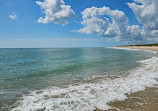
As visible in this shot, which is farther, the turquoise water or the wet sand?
the turquoise water

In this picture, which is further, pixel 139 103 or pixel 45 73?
pixel 45 73

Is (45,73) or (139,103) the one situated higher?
(139,103)

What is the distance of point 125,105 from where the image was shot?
7.67 meters

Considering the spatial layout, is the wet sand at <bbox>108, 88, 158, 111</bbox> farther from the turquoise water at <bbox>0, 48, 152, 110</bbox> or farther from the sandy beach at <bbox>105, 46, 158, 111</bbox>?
the turquoise water at <bbox>0, 48, 152, 110</bbox>

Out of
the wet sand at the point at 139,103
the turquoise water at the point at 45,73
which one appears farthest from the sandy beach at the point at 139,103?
the turquoise water at the point at 45,73

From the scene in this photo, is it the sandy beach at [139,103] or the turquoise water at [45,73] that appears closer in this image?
the sandy beach at [139,103]

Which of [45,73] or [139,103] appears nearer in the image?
[139,103]

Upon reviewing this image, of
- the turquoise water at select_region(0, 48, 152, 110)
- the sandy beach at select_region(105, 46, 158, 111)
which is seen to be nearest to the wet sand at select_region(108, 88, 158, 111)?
the sandy beach at select_region(105, 46, 158, 111)

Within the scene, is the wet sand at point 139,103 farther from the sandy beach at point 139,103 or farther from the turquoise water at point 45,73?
the turquoise water at point 45,73

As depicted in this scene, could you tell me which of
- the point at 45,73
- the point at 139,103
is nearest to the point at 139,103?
the point at 139,103

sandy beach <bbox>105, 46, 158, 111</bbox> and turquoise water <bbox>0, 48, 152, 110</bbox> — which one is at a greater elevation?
sandy beach <bbox>105, 46, 158, 111</bbox>

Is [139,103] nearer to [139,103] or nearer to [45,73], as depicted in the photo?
[139,103]

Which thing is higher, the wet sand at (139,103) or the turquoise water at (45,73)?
the wet sand at (139,103)

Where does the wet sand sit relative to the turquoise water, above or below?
above
